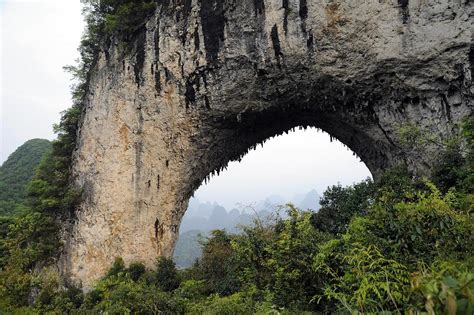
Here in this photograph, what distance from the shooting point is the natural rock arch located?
1193 cm

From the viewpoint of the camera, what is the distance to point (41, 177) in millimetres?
16297

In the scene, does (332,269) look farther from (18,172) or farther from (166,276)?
(18,172)

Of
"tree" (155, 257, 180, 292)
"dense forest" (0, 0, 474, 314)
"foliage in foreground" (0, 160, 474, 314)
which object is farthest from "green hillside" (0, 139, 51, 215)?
"foliage in foreground" (0, 160, 474, 314)

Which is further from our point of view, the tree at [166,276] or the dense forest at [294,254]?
the tree at [166,276]

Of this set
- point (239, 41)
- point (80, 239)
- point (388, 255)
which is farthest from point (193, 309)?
point (239, 41)

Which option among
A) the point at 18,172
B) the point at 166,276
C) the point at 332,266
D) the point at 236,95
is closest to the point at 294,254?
the point at 332,266

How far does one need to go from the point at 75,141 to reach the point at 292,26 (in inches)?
426

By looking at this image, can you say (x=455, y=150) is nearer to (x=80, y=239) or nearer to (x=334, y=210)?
(x=334, y=210)

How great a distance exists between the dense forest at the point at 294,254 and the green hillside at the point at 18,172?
24.9 feet

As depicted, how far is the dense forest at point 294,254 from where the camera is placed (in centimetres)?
348

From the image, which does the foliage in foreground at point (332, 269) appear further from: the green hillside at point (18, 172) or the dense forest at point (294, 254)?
the green hillside at point (18, 172)

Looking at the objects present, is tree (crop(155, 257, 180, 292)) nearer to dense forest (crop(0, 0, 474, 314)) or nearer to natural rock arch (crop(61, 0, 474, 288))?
dense forest (crop(0, 0, 474, 314))

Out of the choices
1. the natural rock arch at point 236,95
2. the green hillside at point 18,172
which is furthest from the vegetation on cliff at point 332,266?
the green hillside at point 18,172

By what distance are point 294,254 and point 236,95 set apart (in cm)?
766
